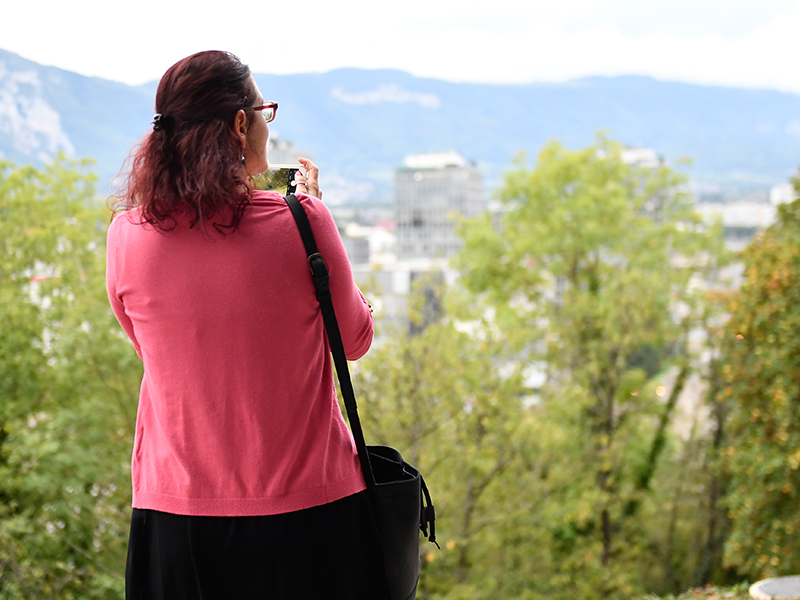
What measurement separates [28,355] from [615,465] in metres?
8.07

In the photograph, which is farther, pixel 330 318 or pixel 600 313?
pixel 600 313

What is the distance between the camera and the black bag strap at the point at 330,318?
95cm

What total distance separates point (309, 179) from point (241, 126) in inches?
6.2

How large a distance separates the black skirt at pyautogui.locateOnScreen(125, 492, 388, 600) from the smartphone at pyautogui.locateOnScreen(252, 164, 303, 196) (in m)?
0.46

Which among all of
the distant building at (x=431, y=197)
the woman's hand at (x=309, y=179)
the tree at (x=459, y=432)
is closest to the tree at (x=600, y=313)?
the tree at (x=459, y=432)

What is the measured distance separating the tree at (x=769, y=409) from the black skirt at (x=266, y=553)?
19.7 feet

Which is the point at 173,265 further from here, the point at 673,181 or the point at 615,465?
the point at 673,181

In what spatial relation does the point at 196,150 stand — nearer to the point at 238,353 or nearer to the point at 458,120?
the point at 238,353

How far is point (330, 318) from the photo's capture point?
0.98m

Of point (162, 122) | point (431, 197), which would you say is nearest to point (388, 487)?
point (162, 122)

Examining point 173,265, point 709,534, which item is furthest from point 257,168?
point 709,534

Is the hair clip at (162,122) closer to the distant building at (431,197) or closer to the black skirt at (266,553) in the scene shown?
the black skirt at (266,553)

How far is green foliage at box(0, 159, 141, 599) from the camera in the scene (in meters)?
6.46

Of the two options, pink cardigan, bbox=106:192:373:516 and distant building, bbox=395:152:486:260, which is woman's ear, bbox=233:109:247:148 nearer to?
pink cardigan, bbox=106:192:373:516
